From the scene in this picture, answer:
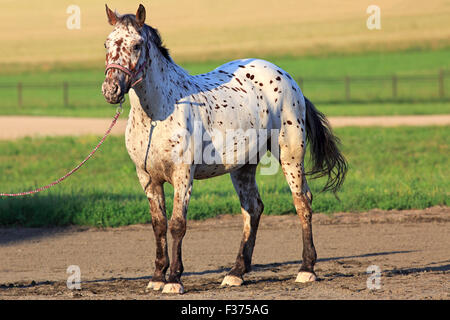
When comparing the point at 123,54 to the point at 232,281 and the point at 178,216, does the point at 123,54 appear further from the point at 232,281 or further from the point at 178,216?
the point at 232,281

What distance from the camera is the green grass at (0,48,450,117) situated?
Answer: 103 ft

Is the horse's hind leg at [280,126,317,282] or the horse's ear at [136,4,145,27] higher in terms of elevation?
the horse's ear at [136,4,145,27]

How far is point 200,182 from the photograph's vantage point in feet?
48.0

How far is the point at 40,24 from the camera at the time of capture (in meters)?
62.7

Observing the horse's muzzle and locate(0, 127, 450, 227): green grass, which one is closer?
the horse's muzzle

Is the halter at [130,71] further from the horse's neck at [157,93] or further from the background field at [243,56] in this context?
the background field at [243,56]

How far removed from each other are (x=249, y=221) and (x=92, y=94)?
3626 centimetres

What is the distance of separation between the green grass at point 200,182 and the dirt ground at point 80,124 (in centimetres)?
201

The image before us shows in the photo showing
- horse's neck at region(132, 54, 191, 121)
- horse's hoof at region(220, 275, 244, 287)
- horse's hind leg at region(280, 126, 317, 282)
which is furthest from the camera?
horse's hind leg at region(280, 126, 317, 282)

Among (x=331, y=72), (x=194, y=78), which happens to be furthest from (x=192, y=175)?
(x=331, y=72)

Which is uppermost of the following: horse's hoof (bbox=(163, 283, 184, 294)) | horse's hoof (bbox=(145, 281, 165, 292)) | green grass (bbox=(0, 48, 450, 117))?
horse's hoof (bbox=(163, 283, 184, 294))

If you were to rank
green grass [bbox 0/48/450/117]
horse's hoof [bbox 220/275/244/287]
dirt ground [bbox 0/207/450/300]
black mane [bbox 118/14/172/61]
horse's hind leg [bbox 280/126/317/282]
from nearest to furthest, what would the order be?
1. black mane [bbox 118/14/172/61]
2. dirt ground [bbox 0/207/450/300]
3. horse's hoof [bbox 220/275/244/287]
4. horse's hind leg [bbox 280/126/317/282]
5. green grass [bbox 0/48/450/117]

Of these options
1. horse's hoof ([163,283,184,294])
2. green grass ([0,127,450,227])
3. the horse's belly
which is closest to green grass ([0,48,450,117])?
green grass ([0,127,450,227])

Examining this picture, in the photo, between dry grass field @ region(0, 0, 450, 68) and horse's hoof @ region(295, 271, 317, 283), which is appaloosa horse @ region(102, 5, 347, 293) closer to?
horse's hoof @ region(295, 271, 317, 283)
